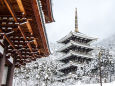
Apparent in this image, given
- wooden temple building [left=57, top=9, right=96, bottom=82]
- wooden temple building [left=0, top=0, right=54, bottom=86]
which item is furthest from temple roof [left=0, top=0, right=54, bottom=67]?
wooden temple building [left=57, top=9, right=96, bottom=82]

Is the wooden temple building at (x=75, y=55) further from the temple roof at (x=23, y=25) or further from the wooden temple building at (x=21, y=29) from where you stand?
the temple roof at (x=23, y=25)

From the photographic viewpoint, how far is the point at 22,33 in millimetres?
5574

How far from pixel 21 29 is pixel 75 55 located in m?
36.1

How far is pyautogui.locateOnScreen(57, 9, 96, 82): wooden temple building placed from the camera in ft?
132

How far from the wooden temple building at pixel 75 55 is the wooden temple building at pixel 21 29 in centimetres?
3168

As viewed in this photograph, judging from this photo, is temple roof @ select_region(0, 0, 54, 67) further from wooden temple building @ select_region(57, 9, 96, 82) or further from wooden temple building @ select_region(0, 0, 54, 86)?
wooden temple building @ select_region(57, 9, 96, 82)

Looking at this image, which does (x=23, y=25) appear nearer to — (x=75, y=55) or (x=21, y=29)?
(x=21, y=29)

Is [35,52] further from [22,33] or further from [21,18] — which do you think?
[21,18]

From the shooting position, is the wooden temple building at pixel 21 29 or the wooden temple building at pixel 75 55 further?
the wooden temple building at pixel 75 55

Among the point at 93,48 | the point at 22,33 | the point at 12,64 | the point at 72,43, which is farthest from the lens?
the point at 93,48

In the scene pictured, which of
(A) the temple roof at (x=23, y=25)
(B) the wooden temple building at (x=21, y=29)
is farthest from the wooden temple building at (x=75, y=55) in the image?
(A) the temple roof at (x=23, y=25)

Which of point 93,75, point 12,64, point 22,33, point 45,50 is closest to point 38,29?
point 22,33

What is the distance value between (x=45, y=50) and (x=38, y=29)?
2.31m

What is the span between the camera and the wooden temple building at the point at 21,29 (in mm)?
4553
